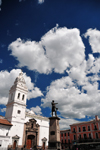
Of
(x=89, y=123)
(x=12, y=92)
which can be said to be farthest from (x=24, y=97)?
(x=89, y=123)

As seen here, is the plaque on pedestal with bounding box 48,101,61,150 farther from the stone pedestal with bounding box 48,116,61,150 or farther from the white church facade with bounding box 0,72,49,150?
the white church facade with bounding box 0,72,49,150

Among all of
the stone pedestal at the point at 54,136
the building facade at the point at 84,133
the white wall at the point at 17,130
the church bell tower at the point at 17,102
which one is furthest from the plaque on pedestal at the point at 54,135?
the building facade at the point at 84,133

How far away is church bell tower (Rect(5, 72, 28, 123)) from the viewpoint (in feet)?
97.3

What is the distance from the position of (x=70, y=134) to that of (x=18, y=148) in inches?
958

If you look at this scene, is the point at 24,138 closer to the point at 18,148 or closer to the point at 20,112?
the point at 18,148

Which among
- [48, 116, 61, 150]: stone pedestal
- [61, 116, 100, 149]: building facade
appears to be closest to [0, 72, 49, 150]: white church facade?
[61, 116, 100, 149]: building facade

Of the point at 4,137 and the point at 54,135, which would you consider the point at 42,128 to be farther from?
the point at 54,135

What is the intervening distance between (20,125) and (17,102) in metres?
5.62

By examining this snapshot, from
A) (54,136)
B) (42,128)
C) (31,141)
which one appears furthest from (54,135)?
(42,128)

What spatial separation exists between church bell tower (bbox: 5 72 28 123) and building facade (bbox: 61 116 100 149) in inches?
752

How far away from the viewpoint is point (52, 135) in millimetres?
15523

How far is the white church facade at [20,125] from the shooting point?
2652 centimetres

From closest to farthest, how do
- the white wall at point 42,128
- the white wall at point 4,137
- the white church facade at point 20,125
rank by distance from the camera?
the white wall at point 4,137
the white church facade at point 20,125
the white wall at point 42,128

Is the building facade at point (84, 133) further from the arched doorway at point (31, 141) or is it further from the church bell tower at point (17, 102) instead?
the church bell tower at point (17, 102)
